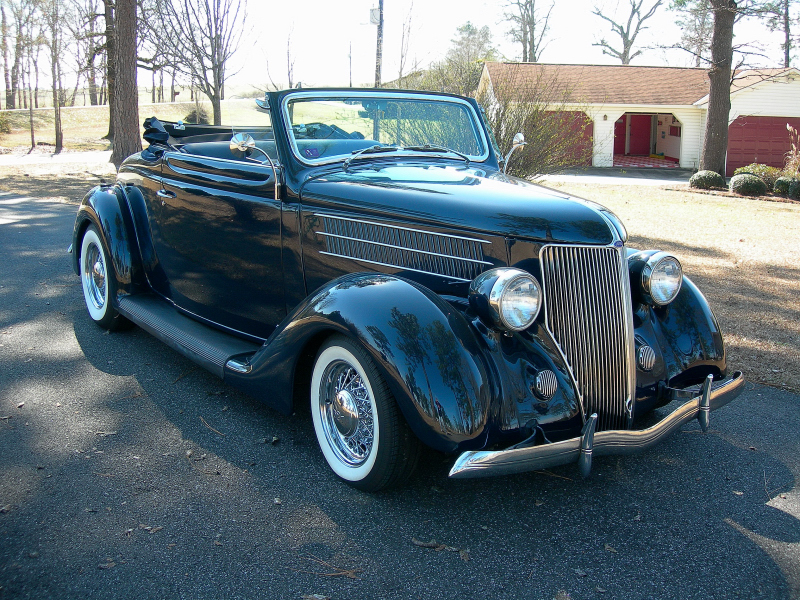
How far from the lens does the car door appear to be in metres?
3.60

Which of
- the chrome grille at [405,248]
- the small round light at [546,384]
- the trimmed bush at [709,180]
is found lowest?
the small round light at [546,384]

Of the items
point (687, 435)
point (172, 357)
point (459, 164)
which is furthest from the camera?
point (172, 357)

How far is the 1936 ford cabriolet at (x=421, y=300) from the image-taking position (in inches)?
97.3

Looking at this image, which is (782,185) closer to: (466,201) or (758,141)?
(758,141)

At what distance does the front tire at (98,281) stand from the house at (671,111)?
19073 mm

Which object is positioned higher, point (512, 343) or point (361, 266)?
point (361, 266)

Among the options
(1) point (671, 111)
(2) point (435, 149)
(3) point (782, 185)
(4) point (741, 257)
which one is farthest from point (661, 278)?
(1) point (671, 111)

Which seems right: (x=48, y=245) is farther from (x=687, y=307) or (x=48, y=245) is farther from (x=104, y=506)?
(x=687, y=307)

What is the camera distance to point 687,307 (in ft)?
10.6

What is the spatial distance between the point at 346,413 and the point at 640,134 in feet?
107

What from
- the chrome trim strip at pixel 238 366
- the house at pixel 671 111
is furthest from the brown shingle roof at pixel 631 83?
the chrome trim strip at pixel 238 366

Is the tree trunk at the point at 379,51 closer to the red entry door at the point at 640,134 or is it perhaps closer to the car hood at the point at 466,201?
the car hood at the point at 466,201

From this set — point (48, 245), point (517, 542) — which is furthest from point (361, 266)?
point (48, 245)

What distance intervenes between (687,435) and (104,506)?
2849mm
